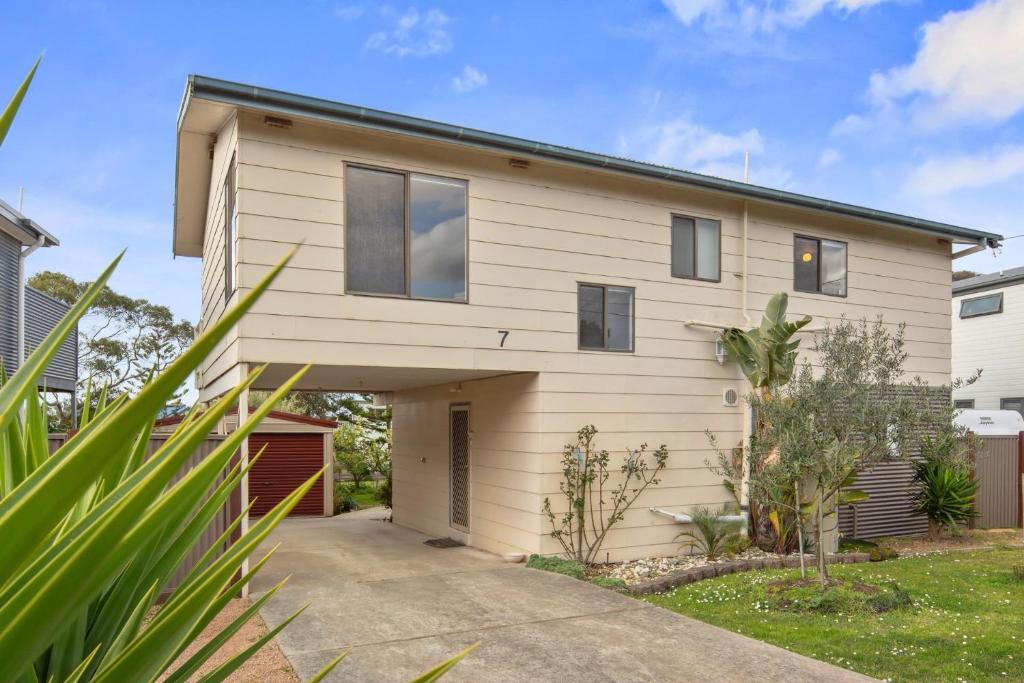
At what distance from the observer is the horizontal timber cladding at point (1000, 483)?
13.5 m

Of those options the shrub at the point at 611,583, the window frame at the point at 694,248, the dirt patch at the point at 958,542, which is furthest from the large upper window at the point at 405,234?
the dirt patch at the point at 958,542

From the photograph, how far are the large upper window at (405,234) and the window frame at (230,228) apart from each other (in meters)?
1.21

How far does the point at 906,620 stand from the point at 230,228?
844 centimetres

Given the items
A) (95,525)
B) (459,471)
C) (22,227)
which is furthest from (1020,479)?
(22,227)

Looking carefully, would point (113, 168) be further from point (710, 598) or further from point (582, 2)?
point (710, 598)

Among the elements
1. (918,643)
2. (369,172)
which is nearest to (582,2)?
(369,172)

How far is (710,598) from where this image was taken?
812 centimetres

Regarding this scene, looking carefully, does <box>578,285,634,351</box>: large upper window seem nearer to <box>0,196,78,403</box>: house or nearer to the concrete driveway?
the concrete driveway

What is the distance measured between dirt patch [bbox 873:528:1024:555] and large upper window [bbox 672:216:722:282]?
16.7 feet

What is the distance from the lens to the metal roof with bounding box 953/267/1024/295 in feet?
65.2

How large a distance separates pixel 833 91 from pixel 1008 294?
24.0 feet

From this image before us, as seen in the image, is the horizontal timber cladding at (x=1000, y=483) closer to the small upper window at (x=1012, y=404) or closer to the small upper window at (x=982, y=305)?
the small upper window at (x=1012, y=404)

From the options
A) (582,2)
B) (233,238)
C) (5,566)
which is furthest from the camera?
(582,2)

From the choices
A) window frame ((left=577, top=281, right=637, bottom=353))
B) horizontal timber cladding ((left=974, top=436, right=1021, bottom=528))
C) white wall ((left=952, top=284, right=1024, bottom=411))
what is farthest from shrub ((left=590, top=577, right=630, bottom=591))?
white wall ((left=952, top=284, right=1024, bottom=411))
